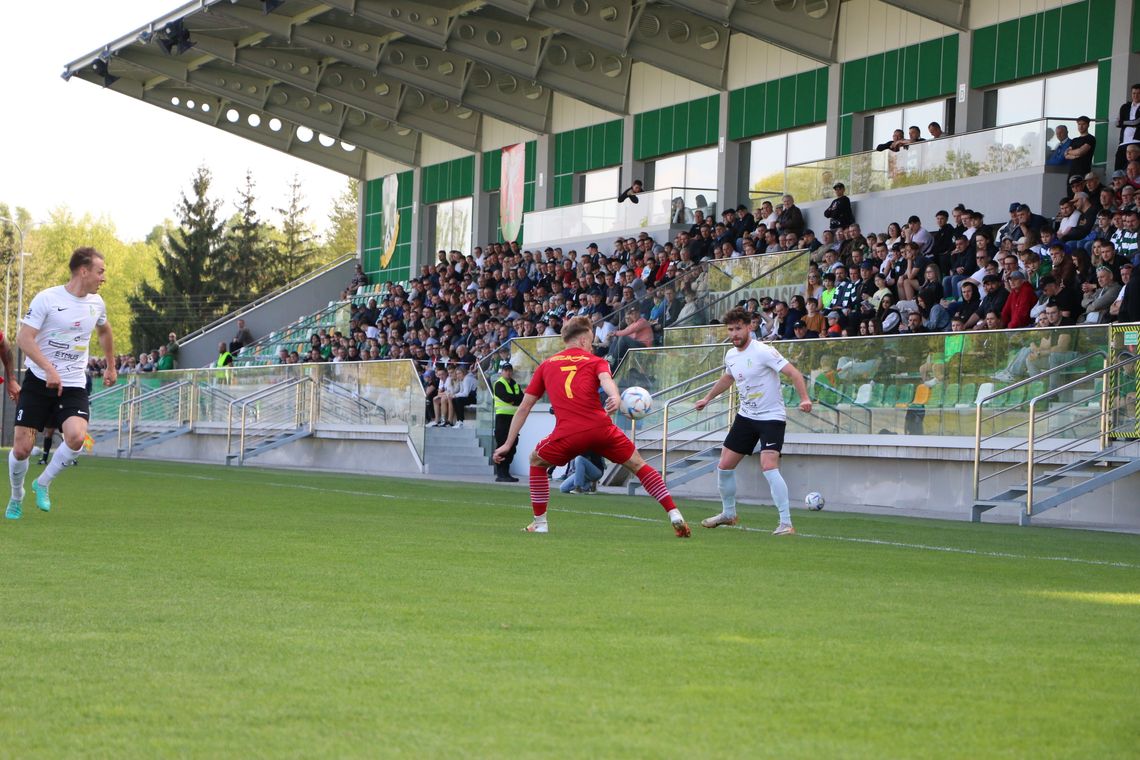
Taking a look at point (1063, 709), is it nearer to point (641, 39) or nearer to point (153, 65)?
point (641, 39)

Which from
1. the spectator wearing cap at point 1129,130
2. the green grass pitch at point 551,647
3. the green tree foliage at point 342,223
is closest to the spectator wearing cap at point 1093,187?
the spectator wearing cap at point 1129,130

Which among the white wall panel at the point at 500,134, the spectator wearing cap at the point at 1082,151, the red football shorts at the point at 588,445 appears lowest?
the red football shorts at the point at 588,445

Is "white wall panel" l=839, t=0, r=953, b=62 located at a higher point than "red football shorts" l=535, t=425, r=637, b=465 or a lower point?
higher

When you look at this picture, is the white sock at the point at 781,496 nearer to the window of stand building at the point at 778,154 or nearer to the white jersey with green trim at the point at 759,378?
the white jersey with green trim at the point at 759,378

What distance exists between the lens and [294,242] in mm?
103438

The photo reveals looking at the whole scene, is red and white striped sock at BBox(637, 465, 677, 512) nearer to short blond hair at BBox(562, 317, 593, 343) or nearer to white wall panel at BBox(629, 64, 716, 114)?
short blond hair at BBox(562, 317, 593, 343)

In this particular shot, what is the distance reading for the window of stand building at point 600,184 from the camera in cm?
4406

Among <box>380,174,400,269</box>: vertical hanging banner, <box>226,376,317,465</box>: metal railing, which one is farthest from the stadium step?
<box>380,174,400,269</box>: vertical hanging banner

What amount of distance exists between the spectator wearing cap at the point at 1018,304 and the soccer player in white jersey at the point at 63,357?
12.0 m

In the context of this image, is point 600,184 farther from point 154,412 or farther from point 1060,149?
point 1060,149

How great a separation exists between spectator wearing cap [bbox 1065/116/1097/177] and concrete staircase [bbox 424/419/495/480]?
1182 cm

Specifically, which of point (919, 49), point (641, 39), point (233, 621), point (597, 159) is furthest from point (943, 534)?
point (597, 159)

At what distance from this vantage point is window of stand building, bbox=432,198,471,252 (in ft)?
171

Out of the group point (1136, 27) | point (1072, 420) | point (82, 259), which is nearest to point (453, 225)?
point (1136, 27)
